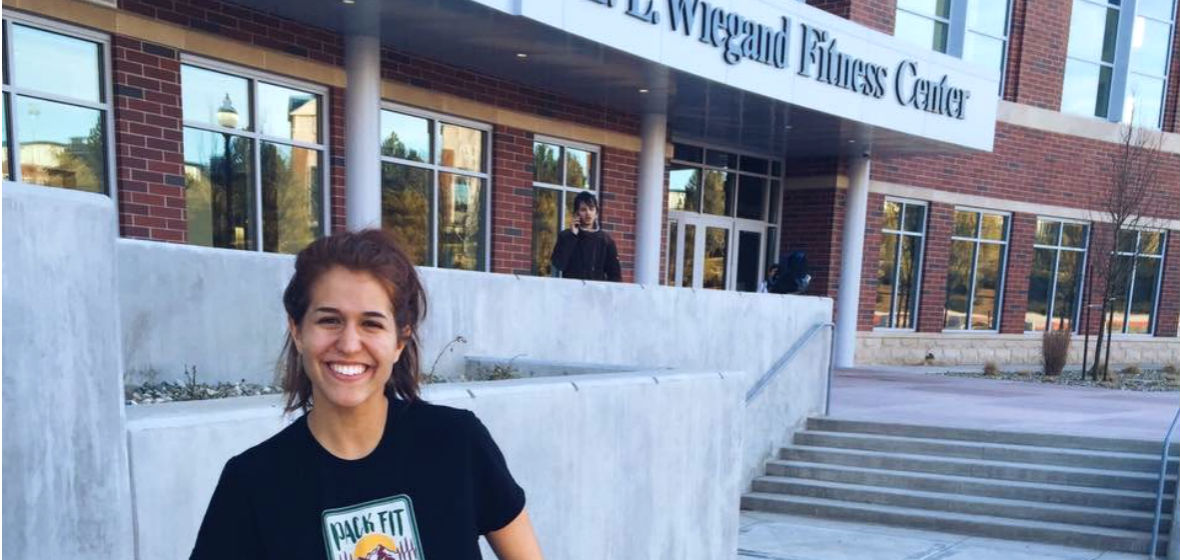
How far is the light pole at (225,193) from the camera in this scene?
25.7 ft

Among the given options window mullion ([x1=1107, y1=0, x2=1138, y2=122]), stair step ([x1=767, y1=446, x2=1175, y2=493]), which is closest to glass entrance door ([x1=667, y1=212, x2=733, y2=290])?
stair step ([x1=767, y1=446, x2=1175, y2=493])

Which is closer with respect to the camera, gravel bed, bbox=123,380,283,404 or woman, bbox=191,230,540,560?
woman, bbox=191,230,540,560

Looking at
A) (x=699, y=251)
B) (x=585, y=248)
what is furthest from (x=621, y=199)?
(x=585, y=248)

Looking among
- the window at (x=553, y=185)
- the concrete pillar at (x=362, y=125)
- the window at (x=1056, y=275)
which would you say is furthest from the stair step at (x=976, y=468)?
the window at (x=1056, y=275)

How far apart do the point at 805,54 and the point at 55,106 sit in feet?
25.3

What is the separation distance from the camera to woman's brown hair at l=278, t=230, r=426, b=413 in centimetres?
155

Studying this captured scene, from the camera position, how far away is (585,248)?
6836mm

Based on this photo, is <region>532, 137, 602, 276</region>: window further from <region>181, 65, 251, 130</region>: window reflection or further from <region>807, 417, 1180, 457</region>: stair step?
<region>807, 417, 1180, 457</region>: stair step

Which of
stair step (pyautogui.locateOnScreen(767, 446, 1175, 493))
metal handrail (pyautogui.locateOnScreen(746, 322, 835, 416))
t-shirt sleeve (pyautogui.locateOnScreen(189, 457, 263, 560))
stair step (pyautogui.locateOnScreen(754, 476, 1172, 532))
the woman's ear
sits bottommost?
stair step (pyautogui.locateOnScreen(754, 476, 1172, 532))

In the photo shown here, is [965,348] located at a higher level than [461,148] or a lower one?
lower

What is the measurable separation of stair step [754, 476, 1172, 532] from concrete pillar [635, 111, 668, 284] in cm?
448

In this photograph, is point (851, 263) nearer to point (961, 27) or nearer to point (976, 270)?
point (976, 270)

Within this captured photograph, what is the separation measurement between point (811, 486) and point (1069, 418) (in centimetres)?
342

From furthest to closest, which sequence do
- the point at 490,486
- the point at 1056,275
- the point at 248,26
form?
the point at 1056,275
the point at 248,26
the point at 490,486
